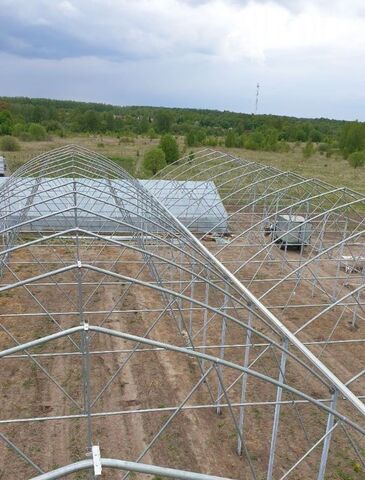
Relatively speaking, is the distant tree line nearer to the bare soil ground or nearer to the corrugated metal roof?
the corrugated metal roof

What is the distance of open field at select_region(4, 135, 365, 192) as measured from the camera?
5297 cm

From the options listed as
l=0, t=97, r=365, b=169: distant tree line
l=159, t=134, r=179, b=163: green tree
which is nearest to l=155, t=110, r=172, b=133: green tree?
l=0, t=97, r=365, b=169: distant tree line

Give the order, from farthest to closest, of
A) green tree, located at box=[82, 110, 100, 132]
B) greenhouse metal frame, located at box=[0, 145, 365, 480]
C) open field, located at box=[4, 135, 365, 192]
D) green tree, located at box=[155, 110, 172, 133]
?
green tree, located at box=[155, 110, 172, 133] → green tree, located at box=[82, 110, 100, 132] → open field, located at box=[4, 135, 365, 192] → greenhouse metal frame, located at box=[0, 145, 365, 480]

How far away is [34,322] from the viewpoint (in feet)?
55.9

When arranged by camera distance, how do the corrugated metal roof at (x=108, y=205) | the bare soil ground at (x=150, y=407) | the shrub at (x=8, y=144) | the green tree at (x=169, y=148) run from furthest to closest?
the shrub at (x=8, y=144)
the green tree at (x=169, y=148)
the corrugated metal roof at (x=108, y=205)
the bare soil ground at (x=150, y=407)

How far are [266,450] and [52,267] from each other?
49.3ft

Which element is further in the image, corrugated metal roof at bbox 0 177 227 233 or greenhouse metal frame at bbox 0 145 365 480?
corrugated metal roof at bbox 0 177 227 233

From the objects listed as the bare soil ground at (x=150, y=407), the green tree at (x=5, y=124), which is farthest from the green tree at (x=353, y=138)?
the bare soil ground at (x=150, y=407)

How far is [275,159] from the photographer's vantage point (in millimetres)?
63281

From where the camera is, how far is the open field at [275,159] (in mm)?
52969

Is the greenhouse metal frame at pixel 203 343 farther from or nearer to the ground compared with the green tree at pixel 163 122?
nearer to the ground

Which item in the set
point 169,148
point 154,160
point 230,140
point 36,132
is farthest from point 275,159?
point 36,132

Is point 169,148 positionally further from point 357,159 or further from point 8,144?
point 357,159

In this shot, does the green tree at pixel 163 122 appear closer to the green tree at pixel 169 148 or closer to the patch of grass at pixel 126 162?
the patch of grass at pixel 126 162
